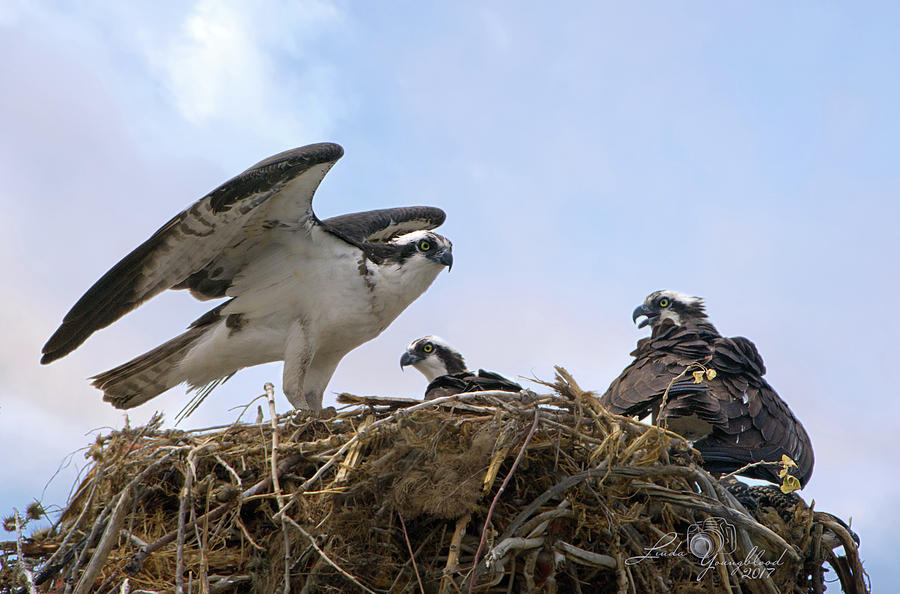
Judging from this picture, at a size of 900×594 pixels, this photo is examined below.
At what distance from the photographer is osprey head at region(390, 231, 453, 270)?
6.25 metres

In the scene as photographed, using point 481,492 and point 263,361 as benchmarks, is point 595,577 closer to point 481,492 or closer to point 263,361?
point 481,492

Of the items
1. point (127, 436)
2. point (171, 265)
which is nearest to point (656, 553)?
point (127, 436)

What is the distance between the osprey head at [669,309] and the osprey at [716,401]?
4.53ft

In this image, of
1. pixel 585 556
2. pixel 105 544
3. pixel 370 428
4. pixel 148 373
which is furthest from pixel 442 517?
pixel 148 373

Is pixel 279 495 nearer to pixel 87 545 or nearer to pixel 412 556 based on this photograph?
pixel 412 556

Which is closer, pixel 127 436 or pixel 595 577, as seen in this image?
pixel 595 577

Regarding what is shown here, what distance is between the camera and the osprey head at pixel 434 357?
7562mm

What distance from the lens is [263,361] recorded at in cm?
653

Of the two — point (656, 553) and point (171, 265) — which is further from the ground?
point (171, 265)

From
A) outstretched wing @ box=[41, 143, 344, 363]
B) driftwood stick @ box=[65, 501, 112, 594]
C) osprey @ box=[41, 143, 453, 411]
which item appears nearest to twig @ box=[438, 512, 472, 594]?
driftwood stick @ box=[65, 501, 112, 594]

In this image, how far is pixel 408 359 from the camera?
7.59 meters

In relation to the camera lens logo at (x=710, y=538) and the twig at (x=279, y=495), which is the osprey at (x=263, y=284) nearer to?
the twig at (x=279, y=495)

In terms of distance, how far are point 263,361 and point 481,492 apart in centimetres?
304
